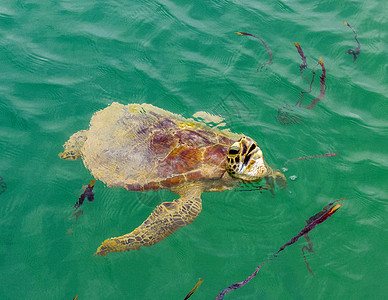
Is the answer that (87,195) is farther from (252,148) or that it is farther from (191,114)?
(252,148)

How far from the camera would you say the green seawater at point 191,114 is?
3344 mm

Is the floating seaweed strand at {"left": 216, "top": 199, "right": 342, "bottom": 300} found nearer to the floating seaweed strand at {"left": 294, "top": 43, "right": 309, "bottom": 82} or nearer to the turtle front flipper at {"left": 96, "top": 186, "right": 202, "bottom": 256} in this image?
the turtle front flipper at {"left": 96, "top": 186, "right": 202, "bottom": 256}

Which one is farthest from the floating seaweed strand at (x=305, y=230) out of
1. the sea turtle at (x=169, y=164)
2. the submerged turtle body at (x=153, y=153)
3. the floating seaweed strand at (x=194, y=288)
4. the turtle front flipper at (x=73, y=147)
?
the turtle front flipper at (x=73, y=147)

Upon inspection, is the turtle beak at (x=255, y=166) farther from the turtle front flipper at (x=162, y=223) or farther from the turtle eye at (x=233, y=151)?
the turtle front flipper at (x=162, y=223)

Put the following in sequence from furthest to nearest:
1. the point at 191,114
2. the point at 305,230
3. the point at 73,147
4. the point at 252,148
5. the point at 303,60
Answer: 1. the point at 303,60
2. the point at 191,114
3. the point at 73,147
4. the point at 305,230
5. the point at 252,148

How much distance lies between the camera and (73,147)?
407 centimetres

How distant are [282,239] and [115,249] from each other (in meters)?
1.87

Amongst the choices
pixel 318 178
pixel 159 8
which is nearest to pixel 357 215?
pixel 318 178

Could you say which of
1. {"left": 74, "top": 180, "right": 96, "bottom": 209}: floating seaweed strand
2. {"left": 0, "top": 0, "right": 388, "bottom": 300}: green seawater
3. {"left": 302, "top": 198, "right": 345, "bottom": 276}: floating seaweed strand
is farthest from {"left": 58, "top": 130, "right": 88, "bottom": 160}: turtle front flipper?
{"left": 302, "top": 198, "right": 345, "bottom": 276}: floating seaweed strand

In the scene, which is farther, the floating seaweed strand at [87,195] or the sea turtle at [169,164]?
the floating seaweed strand at [87,195]

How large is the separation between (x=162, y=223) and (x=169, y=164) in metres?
0.68

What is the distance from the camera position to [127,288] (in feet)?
10.7

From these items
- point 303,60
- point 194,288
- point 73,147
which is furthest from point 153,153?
point 303,60

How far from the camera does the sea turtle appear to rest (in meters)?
3.47
